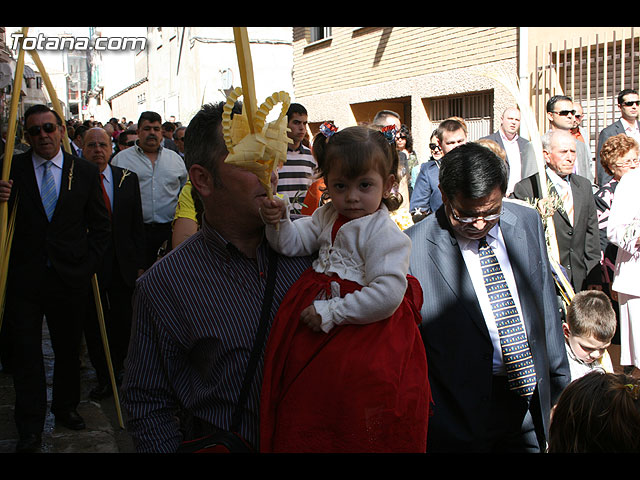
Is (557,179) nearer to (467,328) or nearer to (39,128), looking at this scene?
(467,328)

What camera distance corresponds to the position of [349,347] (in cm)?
194

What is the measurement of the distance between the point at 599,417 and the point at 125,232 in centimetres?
483

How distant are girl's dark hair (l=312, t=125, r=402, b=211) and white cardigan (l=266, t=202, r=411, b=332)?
5.9 inches

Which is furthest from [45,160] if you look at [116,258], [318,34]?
[318,34]

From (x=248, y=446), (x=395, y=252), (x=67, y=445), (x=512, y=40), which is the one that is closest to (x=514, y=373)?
(x=395, y=252)

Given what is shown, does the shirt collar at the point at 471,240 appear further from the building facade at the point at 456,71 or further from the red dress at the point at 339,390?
A: the building facade at the point at 456,71

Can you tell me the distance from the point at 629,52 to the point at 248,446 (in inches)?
393

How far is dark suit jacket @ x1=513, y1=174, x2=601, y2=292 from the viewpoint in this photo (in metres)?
5.25

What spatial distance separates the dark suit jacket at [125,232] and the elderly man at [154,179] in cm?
53

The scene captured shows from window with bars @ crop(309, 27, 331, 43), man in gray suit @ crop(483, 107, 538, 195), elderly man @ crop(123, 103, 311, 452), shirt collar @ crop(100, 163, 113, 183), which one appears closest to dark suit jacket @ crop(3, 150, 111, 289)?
shirt collar @ crop(100, 163, 113, 183)

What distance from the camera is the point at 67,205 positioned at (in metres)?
4.92

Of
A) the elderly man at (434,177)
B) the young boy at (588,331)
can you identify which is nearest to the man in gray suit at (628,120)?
the elderly man at (434,177)

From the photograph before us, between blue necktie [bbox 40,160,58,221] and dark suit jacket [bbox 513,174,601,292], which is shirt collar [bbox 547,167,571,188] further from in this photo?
blue necktie [bbox 40,160,58,221]
